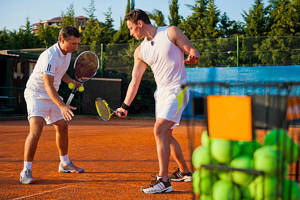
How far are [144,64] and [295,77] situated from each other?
821 centimetres

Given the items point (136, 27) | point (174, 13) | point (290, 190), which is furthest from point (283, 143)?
point (174, 13)

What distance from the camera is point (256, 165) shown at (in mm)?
1763

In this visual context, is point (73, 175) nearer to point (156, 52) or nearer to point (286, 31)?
point (156, 52)

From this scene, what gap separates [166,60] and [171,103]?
0.42m

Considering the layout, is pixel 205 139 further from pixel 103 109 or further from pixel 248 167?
pixel 103 109

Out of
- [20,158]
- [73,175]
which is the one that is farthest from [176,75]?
[20,158]

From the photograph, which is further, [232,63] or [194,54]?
[232,63]

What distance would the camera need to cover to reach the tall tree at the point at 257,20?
18.3 m

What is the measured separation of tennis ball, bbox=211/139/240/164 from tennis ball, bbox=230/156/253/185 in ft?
0.13

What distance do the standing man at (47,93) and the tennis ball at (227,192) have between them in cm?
236

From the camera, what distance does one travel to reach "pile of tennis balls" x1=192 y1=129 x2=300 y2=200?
5.65 feet

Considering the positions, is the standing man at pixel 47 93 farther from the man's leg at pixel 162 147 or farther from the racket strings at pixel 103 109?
the man's leg at pixel 162 147

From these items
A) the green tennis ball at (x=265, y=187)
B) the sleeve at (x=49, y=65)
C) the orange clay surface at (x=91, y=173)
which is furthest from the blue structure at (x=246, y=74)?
the green tennis ball at (x=265, y=187)

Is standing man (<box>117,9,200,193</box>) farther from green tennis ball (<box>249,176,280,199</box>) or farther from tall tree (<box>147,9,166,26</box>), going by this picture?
tall tree (<box>147,9,166,26</box>)
